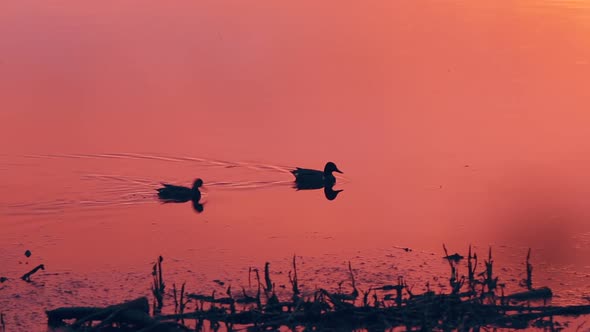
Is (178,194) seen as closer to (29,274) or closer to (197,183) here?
(197,183)

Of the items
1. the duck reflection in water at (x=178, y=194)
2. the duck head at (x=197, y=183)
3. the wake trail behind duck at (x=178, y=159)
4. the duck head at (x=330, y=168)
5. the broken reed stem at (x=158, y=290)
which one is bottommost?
the broken reed stem at (x=158, y=290)

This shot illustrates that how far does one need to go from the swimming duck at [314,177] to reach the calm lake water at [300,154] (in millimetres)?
168

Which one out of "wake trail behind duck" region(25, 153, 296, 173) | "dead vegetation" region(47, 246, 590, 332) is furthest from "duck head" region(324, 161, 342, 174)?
"dead vegetation" region(47, 246, 590, 332)

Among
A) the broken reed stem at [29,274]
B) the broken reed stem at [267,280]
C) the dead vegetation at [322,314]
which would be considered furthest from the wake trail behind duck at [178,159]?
the dead vegetation at [322,314]

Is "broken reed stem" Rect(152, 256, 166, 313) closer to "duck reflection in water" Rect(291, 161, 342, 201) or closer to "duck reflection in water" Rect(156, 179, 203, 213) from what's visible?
"duck reflection in water" Rect(156, 179, 203, 213)

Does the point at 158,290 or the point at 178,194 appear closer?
the point at 158,290

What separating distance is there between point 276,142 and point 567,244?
6.19m

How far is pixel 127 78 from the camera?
2138cm

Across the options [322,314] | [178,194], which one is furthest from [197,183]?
[322,314]

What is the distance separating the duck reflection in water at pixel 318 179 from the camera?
1578 centimetres

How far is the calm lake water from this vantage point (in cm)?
1227

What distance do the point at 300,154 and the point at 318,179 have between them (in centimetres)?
177

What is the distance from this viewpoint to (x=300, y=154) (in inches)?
691

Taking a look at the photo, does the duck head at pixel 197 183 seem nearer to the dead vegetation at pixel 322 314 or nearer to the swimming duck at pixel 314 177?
the swimming duck at pixel 314 177
